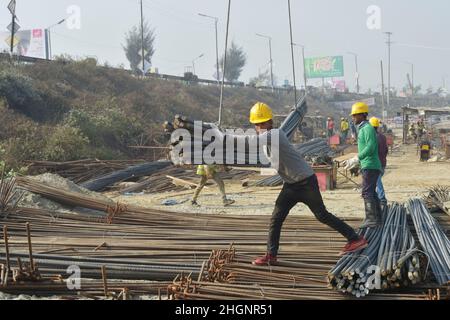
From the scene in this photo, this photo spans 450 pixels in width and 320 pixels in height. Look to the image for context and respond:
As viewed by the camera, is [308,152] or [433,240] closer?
[433,240]

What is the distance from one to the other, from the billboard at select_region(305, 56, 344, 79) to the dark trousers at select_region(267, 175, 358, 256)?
71.5 metres

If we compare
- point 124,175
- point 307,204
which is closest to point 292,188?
point 307,204

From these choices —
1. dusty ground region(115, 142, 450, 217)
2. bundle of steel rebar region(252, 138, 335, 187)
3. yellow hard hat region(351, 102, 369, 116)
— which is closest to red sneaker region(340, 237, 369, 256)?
yellow hard hat region(351, 102, 369, 116)

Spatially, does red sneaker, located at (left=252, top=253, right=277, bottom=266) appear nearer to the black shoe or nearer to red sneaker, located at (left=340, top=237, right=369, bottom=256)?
red sneaker, located at (left=340, top=237, right=369, bottom=256)

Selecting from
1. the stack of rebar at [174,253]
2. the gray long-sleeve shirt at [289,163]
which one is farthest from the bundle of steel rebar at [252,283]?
the gray long-sleeve shirt at [289,163]

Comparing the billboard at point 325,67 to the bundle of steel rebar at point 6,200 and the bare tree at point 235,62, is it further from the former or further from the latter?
the bundle of steel rebar at point 6,200

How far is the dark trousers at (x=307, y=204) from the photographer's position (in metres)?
4.64

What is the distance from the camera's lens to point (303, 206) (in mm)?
9414

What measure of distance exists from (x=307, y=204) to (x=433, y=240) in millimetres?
1257

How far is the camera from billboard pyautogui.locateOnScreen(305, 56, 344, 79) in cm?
7350

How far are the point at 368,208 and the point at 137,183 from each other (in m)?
7.93

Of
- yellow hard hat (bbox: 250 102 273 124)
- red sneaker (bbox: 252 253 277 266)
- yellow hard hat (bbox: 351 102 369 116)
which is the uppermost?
yellow hard hat (bbox: 351 102 369 116)

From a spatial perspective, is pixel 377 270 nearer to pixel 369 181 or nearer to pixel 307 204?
pixel 307 204
